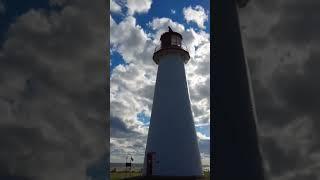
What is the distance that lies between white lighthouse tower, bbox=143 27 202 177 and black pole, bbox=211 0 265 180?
14.5 m

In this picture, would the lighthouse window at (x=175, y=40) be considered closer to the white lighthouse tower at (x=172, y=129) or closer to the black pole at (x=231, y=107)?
the white lighthouse tower at (x=172, y=129)

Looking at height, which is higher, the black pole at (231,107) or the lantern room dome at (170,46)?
the lantern room dome at (170,46)

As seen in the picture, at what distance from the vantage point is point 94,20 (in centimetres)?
412

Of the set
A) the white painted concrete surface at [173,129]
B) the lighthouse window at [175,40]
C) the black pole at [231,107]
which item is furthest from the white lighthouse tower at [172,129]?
the black pole at [231,107]

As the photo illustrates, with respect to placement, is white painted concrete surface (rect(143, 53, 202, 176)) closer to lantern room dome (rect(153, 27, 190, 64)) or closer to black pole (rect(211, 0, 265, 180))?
lantern room dome (rect(153, 27, 190, 64))

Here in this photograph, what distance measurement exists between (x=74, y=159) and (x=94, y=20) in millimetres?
1760

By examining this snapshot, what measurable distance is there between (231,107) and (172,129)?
48.1 ft

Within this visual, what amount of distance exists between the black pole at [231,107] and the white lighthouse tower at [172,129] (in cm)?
1446

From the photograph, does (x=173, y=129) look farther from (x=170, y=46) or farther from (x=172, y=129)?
(x=170, y=46)

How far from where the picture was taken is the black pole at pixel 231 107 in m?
3.23

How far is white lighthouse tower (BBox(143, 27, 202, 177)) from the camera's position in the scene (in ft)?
57.4

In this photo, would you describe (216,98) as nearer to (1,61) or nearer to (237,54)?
(237,54)

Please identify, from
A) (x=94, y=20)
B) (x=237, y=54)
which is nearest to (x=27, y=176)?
(x=94, y=20)

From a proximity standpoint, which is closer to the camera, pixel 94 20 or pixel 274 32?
pixel 274 32
